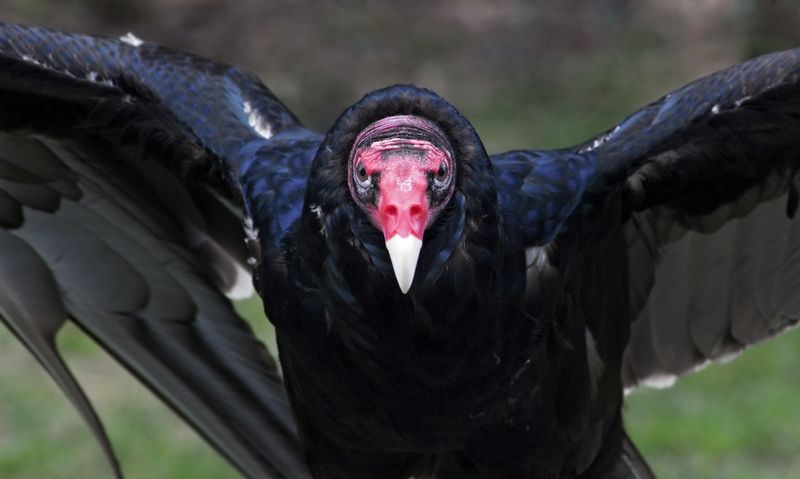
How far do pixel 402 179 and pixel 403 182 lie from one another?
0.05ft

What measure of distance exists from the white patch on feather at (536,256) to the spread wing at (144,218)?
744 millimetres

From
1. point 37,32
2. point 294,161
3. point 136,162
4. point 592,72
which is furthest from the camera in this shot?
point 592,72

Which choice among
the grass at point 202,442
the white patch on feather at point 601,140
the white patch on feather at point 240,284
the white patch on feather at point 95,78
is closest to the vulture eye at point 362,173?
the white patch on feather at point 601,140

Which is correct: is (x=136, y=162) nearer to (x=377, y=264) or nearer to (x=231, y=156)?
(x=231, y=156)

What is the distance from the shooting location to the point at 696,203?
4.52 metres

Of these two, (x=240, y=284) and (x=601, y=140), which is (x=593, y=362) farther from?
(x=240, y=284)

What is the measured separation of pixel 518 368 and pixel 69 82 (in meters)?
1.54

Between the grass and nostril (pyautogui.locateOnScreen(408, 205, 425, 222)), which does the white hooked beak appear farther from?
the grass

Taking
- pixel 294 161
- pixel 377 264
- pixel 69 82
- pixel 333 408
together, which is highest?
pixel 69 82

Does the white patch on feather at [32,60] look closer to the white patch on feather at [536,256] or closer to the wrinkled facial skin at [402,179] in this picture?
the wrinkled facial skin at [402,179]

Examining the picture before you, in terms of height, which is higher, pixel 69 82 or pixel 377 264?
pixel 69 82

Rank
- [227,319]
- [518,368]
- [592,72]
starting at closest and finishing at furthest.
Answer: [518,368], [227,319], [592,72]

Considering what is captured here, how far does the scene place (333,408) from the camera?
391 centimetres

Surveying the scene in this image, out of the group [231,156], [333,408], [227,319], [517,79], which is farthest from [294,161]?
[517,79]
